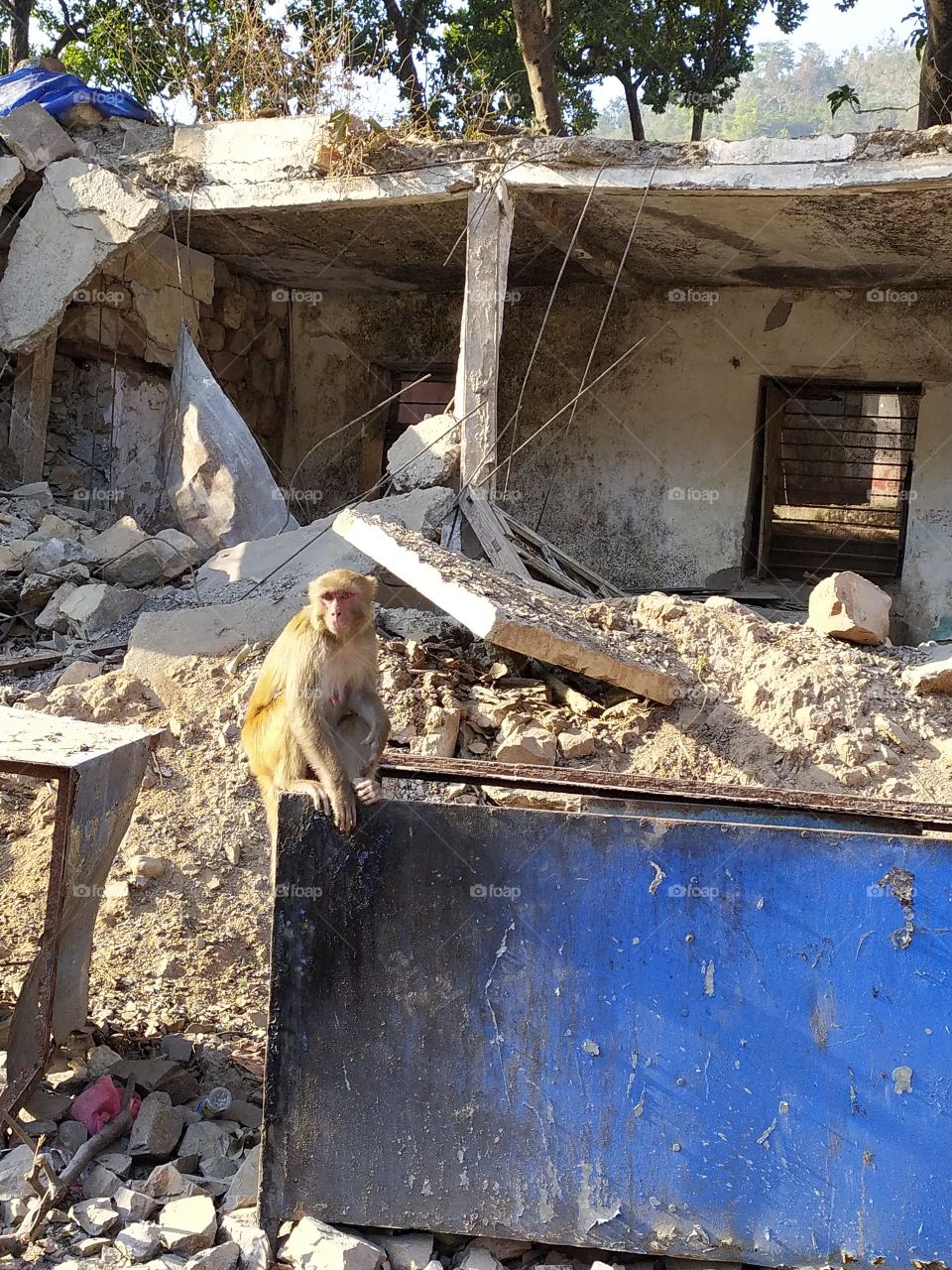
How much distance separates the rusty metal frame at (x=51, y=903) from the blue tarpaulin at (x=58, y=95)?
23.4ft

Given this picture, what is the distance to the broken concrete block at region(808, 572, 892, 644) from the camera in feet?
21.5

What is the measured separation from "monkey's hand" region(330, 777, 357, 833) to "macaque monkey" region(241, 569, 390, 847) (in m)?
0.24

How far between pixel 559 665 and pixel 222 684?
69.9 inches

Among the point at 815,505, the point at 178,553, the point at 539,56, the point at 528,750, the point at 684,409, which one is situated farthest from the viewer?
the point at 539,56

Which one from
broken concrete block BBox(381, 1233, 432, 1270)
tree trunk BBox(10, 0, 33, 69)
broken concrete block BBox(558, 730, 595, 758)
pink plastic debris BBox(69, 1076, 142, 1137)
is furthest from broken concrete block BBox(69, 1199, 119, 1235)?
tree trunk BBox(10, 0, 33, 69)

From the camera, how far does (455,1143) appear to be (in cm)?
310

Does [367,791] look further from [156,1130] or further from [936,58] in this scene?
[936,58]

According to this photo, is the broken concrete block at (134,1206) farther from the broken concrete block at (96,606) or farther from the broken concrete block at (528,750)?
the broken concrete block at (96,606)

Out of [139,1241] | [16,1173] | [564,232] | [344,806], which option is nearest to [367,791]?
[344,806]

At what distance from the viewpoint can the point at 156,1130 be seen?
3.59 m

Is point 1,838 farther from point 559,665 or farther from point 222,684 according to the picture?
point 559,665

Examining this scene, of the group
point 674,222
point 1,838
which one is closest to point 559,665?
point 1,838

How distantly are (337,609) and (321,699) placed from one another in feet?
0.94

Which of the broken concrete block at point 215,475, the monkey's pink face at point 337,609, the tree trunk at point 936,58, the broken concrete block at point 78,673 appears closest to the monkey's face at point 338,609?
the monkey's pink face at point 337,609
